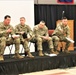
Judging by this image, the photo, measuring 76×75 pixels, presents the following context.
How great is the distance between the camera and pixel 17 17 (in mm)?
7320

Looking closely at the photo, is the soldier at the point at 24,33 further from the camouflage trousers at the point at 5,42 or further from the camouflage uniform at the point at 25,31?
the camouflage trousers at the point at 5,42

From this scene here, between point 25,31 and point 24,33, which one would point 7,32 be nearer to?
point 24,33

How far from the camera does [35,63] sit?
523cm

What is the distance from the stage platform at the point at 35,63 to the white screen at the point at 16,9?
1.97 m

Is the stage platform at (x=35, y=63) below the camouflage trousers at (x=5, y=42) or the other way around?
below

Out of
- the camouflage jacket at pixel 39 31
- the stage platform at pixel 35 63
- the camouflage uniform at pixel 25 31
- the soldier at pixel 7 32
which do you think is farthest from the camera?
the camouflage jacket at pixel 39 31

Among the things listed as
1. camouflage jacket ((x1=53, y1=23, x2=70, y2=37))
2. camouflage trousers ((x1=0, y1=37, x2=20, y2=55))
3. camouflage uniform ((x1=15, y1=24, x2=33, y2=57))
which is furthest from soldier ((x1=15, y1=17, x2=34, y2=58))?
camouflage jacket ((x1=53, y1=23, x2=70, y2=37))

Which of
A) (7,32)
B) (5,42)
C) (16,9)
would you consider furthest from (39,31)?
(16,9)

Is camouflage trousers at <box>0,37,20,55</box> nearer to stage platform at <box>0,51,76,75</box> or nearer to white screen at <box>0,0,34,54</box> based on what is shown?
stage platform at <box>0,51,76,75</box>

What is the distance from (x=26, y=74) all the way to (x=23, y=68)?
0.53 feet

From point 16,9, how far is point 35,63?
263cm

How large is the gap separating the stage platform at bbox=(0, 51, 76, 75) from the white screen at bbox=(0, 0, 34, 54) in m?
1.97

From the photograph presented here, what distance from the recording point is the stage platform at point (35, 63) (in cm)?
476

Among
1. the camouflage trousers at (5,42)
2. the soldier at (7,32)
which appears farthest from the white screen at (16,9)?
the camouflage trousers at (5,42)
